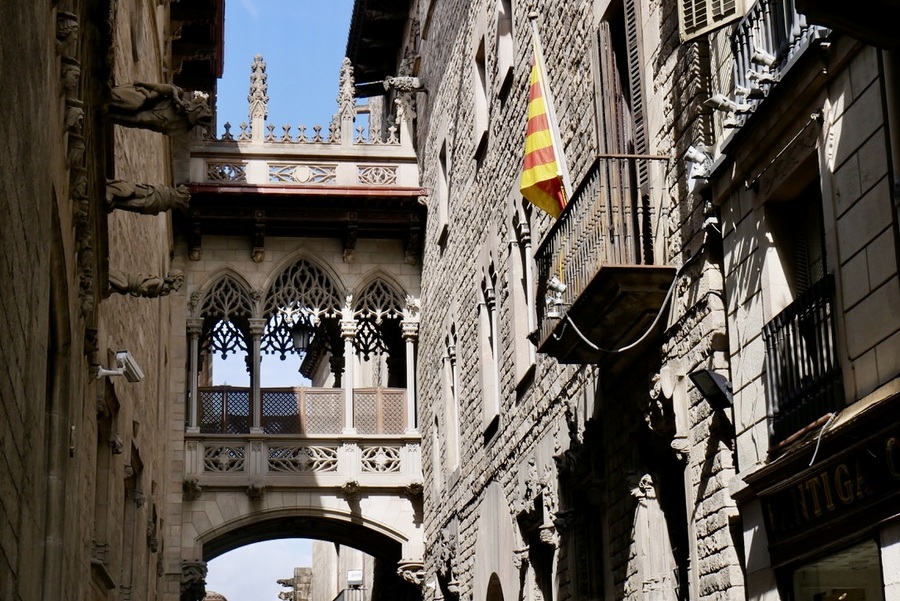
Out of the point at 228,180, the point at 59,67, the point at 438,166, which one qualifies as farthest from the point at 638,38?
the point at 228,180

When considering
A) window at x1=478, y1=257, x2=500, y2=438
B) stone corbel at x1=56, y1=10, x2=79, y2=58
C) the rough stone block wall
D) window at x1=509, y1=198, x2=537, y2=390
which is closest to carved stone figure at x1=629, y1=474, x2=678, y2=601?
window at x1=509, y1=198, x2=537, y2=390

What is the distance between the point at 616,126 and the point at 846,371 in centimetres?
500

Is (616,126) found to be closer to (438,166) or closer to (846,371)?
(846,371)

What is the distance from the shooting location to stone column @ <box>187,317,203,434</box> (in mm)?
24812

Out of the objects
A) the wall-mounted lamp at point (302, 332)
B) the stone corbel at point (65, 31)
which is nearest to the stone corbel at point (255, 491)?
the wall-mounted lamp at point (302, 332)

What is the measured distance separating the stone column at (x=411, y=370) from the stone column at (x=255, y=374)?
7.83ft

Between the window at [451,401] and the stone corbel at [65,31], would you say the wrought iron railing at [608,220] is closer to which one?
the stone corbel at [65,31]

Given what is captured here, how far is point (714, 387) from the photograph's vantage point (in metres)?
10.2

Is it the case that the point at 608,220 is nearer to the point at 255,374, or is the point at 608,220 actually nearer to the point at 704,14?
the point at 704,14

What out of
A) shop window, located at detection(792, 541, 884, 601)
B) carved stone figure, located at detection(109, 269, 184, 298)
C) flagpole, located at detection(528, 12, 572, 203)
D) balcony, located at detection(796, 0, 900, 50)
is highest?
flagpole, located at detection(528, 12, 572, 203)

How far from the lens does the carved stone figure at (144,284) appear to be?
40.1 feet

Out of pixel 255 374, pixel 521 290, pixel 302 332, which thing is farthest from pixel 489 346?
pixel 302 332

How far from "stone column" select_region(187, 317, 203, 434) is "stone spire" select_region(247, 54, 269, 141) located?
11.1ft

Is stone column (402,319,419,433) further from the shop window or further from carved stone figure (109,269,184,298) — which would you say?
the shop window
